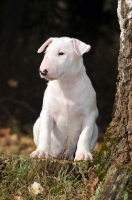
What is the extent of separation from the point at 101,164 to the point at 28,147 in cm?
Answer: 468

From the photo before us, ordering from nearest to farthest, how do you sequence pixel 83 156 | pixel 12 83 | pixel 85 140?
pixel 83 156, pixel 85 140, pixel 12 83

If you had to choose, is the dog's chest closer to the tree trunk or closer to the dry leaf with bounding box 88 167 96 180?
the tree trunk

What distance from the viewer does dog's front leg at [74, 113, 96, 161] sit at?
5.29m

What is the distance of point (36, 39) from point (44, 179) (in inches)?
271

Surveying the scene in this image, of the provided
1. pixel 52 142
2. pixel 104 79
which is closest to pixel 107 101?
pixel 104 79

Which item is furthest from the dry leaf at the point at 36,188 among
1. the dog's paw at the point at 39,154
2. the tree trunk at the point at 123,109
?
the tree trunk at the point at 123,109

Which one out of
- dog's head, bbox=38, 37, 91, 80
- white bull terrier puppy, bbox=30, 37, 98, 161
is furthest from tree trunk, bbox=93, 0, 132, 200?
dog's head, bbox=38, 37, 91, 80

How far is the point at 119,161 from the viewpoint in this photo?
5.07m

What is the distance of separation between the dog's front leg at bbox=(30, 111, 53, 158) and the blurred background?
5303mm

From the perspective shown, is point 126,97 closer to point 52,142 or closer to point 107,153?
point 107,153

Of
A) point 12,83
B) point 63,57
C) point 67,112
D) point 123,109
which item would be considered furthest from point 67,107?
point 12,83

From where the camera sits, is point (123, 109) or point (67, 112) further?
point (67, 112)

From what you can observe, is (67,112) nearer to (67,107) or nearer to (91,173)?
(67,107)

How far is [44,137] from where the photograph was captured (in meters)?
5.45
